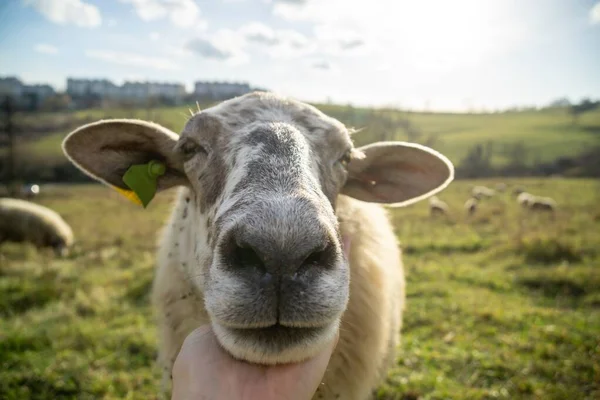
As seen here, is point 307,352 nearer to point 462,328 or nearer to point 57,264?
point 462,328

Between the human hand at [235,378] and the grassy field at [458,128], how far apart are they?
1613 inches

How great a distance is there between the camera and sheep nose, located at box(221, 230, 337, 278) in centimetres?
152

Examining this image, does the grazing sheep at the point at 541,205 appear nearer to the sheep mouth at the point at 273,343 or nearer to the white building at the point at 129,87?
the sheep mouth at the point at 273,343

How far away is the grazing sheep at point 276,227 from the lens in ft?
5.10

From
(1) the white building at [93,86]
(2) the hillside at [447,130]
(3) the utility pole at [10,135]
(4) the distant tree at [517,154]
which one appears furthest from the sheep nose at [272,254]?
(1) the white building at [93,86]

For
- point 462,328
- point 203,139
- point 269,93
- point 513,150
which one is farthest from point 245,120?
point 513,150

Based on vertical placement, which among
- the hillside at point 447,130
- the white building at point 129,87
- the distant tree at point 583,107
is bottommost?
the hillside at point 447,130

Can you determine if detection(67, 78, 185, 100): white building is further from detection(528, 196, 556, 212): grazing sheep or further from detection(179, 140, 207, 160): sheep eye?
detection(179, 140, 207, 160): sheep eye

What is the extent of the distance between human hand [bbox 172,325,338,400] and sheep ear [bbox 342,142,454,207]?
1.76 meters

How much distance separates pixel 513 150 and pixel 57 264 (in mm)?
59439

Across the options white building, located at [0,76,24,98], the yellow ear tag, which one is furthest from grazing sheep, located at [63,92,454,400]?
white building, located at [0,76,24,98]

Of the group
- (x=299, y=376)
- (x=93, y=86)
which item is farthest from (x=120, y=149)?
(x=93, y=86)

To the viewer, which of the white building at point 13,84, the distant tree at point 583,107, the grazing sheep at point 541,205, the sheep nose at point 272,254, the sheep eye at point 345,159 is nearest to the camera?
the sheep nose at point 272,254

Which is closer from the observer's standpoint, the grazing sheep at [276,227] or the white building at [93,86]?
the grazing sheep at [276,227]
